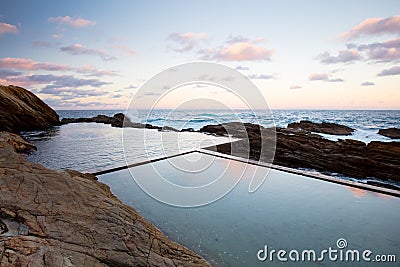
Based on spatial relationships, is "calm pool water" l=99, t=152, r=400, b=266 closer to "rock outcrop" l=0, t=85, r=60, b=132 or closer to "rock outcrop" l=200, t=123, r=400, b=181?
"rock outcrop" l=200, t=123, r=400, b=181

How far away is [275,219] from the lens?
3.17 m

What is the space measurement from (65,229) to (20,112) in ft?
53.1

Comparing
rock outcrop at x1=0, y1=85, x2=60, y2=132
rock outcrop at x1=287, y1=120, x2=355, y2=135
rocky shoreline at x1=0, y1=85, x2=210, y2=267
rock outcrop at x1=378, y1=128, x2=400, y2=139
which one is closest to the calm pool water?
rocky shoreline at x1=0, y1=85, x2=210, y2=267

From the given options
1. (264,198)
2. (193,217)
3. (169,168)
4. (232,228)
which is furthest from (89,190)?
(169,168)

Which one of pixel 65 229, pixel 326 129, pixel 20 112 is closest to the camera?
pixel 65 229

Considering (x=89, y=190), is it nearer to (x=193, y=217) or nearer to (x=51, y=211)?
(x=51, y=211)

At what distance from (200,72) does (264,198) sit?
2801 millimetres

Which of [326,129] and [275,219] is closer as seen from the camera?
[275,219]

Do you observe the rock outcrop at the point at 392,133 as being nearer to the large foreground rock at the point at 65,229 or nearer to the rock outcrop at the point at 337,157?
the rock outcrop at the point at 337,157

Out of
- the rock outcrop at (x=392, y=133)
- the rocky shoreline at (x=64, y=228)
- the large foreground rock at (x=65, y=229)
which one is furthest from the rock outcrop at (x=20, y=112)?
the rock outcrop at (x=392, y=133)

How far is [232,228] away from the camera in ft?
9.58

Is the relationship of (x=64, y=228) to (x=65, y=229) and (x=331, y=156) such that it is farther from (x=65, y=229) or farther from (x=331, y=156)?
(x=331, y=156)

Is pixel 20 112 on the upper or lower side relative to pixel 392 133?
upper

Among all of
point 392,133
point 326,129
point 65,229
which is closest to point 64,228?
point 65,229
